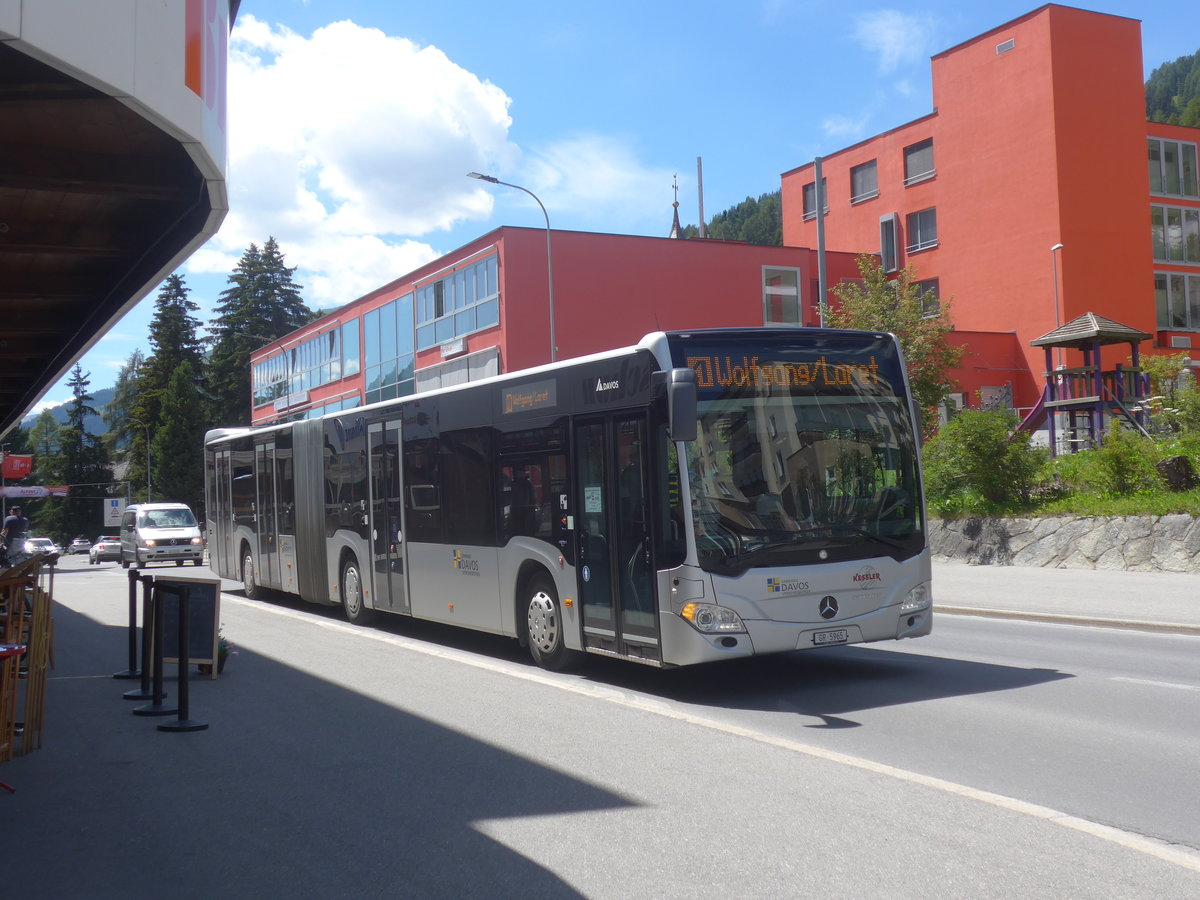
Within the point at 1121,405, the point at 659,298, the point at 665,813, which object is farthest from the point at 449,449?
the point at 659,298

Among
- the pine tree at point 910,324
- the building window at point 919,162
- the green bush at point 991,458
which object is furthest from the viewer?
the building window at point 919,162

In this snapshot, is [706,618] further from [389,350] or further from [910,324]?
[389,350]

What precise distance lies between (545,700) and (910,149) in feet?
133

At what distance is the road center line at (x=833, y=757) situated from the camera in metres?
5.11

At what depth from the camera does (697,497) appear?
9.12 m

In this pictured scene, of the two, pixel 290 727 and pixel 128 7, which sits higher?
pixel 128 7

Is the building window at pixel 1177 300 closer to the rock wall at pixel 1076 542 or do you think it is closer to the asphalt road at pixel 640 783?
the rock wall at pixel 1076 542

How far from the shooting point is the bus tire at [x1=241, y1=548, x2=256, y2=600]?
2178 centimetres

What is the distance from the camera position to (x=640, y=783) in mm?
6562

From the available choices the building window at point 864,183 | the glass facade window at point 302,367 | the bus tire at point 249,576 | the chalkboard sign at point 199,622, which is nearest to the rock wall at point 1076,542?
the bus tire at point 249,576

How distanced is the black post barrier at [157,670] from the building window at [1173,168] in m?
43.8

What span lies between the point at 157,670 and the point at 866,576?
5.85 m

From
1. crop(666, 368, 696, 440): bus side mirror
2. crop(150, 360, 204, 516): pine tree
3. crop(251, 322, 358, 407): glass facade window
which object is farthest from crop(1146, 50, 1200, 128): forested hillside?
crop(666, 368, 696, 440): bus side mirror

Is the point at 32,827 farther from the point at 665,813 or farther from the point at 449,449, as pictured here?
the point at 449,449
